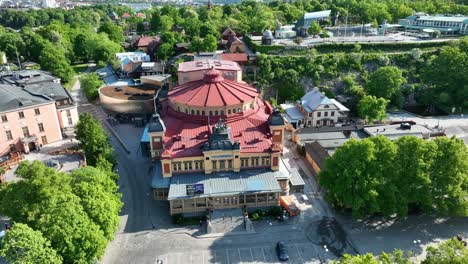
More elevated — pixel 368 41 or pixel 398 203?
pixel 368 41

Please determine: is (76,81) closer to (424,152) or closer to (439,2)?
(424,152)

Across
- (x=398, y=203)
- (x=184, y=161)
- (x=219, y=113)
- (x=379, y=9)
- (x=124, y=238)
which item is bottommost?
(x=124, y=238)

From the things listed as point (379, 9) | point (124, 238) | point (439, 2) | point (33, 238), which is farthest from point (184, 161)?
point (439, 2)

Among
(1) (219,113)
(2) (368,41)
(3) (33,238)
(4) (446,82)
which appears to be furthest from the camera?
(2) (368,41)

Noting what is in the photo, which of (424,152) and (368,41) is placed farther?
(368,41)

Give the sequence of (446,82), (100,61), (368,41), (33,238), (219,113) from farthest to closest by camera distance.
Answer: (100,61) → (368,41) → (446,82) → (219,113) → (33,238)

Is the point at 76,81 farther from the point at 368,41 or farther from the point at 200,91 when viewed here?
the point at 368,41

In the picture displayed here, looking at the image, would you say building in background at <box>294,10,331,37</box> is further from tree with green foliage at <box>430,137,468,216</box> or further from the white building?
tree with green foliage at <box>430,137,468,216</box>
